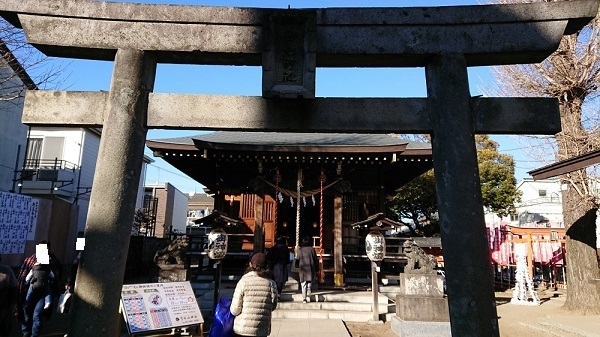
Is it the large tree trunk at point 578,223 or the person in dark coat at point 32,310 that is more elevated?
the large tree trunk at point 578,223

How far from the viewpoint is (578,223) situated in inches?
395

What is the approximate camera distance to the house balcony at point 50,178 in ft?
57.0

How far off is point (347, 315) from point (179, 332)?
4.55 metres

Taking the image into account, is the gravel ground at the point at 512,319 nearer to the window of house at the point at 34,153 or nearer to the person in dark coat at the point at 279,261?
the person in dark coat at the point at 279,261

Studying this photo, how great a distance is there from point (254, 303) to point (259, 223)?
7.92 m

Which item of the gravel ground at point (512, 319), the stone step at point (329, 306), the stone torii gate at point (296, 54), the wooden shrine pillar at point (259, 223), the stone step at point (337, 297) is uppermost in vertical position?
the stone torii gate at point (296, 54)

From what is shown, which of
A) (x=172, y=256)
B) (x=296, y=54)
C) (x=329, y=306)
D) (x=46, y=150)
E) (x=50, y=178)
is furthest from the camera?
(x=46, y=150)

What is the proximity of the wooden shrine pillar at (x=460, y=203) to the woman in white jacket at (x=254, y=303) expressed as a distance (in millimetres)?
1811

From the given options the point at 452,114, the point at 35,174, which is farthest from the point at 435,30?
the point at 35,174

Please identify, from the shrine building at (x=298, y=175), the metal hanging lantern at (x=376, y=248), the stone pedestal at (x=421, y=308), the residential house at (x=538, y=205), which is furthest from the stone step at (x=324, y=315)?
the residential house at (x=538, y=205)

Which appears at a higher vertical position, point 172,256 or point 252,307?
point 172,256

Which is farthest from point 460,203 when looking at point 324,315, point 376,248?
point 324,315

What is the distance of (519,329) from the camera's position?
28.7ft

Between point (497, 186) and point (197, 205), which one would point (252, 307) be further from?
point (197, 205)
